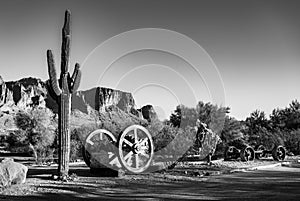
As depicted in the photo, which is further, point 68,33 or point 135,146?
point 135,146

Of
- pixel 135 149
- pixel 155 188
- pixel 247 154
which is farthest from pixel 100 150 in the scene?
pixel 247 154

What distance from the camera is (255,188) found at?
1195 centimetres

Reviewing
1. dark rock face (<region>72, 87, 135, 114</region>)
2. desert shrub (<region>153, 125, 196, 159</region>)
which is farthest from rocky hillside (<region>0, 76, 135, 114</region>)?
desert shrub (<region>153, 125, 196, 159</region>)

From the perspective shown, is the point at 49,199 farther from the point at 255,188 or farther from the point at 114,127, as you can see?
the point at 114,127

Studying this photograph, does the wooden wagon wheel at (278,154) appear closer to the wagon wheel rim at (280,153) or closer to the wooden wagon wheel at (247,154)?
the wagon wheel rim at (280,153)

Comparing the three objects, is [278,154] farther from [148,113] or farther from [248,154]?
[148,113]

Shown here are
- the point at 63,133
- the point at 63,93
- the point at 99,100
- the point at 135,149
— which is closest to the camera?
the point at 63,133

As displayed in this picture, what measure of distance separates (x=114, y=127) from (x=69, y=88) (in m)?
13.2

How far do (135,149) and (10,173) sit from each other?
497cm

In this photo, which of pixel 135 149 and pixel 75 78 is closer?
pixel 75 78

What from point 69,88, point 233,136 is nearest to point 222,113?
point 233,136

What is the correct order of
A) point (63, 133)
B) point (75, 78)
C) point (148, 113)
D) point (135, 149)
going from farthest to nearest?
point (148, 113) < point (135, 149) < point (75, 78) < point (63, 133)

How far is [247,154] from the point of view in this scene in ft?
79.4

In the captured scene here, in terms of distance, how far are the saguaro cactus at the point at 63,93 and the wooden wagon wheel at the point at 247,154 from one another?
46.9ft
